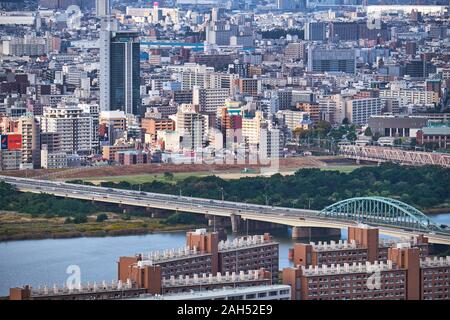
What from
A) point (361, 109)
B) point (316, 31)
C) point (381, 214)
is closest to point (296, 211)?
point (381, 214)

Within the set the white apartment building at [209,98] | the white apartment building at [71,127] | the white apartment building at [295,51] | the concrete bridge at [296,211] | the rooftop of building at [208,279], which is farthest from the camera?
the white apartment building at [295,51]

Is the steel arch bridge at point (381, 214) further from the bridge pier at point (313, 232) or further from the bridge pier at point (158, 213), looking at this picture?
the bridge pier at point (158, 213)

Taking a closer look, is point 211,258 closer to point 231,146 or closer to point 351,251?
point 351,251

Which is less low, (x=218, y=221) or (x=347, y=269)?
(x=347, y=269)

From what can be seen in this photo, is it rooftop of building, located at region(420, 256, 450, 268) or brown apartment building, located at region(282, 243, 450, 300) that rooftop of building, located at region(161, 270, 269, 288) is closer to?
brown apartment building, located at region(282, 243, 450, 300)

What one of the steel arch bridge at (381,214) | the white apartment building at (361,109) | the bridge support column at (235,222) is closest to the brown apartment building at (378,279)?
the steel arch bridge at (381,214)

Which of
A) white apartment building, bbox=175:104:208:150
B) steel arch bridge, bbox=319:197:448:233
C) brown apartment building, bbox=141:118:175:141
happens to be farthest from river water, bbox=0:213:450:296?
brown apartment building, bbox=141:118:175:141
